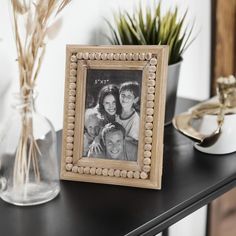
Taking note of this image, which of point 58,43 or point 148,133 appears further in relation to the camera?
point 58,43

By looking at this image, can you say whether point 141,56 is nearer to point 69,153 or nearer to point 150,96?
point 150,96

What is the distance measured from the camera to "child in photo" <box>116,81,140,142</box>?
2.81 ft

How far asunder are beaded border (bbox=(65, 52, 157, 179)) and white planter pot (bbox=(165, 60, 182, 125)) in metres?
0.22

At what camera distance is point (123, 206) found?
2.63ft

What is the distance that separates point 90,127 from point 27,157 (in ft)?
0.39

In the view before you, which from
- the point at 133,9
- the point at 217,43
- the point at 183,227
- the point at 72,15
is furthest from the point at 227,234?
the point at 72,15

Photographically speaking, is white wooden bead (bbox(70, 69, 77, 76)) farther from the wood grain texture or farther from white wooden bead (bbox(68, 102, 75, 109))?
the wood grain texture

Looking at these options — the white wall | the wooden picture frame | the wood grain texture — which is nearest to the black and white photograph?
the wooden picture frame

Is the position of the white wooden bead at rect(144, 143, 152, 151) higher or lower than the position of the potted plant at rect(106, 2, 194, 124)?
lower

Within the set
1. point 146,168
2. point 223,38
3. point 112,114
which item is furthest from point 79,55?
point 223,38

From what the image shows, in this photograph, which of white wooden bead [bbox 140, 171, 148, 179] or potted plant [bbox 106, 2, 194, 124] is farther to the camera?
potted plant [bbox 106, 2, 194, 124]

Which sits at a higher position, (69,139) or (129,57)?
(129,57)

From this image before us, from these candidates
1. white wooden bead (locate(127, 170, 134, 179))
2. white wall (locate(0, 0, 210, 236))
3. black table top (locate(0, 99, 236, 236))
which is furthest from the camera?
white wall (locate(0, 0, 210, 236))

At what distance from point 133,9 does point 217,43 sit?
46 centimetres
